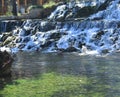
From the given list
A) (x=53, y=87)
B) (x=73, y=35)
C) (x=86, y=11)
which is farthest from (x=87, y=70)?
(x=86, y=11)

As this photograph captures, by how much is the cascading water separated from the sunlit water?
9.08 meters

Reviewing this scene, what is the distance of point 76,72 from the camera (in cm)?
3075

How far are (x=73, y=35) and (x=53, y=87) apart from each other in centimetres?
3066

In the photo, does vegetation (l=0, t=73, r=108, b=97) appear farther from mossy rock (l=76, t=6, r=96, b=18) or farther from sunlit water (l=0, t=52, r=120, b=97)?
mossy rock (l=76, t=6, r=96, b=18)

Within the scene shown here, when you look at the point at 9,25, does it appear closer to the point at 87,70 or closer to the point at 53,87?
the point at 87,70

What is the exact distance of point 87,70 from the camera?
3162 centimetres

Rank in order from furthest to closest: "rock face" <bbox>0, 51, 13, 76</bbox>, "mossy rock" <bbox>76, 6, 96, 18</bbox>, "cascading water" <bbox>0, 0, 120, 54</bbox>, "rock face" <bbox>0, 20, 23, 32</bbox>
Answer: "rock face" <bbox>0, 20, 23, 32</bbox>, "mossy rock" <bbox>76, 6, 96, 18</bbox>, "cascading water" <bbox>0, 0, 120, 54</bbox>, "rock face" <bbox>0, 51, 13, 76</bbox>

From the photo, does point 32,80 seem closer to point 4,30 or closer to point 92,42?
point 92,42

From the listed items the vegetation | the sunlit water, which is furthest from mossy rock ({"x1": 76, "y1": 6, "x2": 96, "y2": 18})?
the vegetation

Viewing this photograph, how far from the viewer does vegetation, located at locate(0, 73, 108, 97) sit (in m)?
22.5

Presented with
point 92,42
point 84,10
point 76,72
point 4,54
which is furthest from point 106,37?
point 4,54

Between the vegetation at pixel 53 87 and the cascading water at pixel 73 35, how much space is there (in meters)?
20.0

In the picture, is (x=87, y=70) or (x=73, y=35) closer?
(x=87, y=70)

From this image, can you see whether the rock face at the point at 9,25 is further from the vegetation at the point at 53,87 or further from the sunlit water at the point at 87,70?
the vegetation at the point at 53,87
